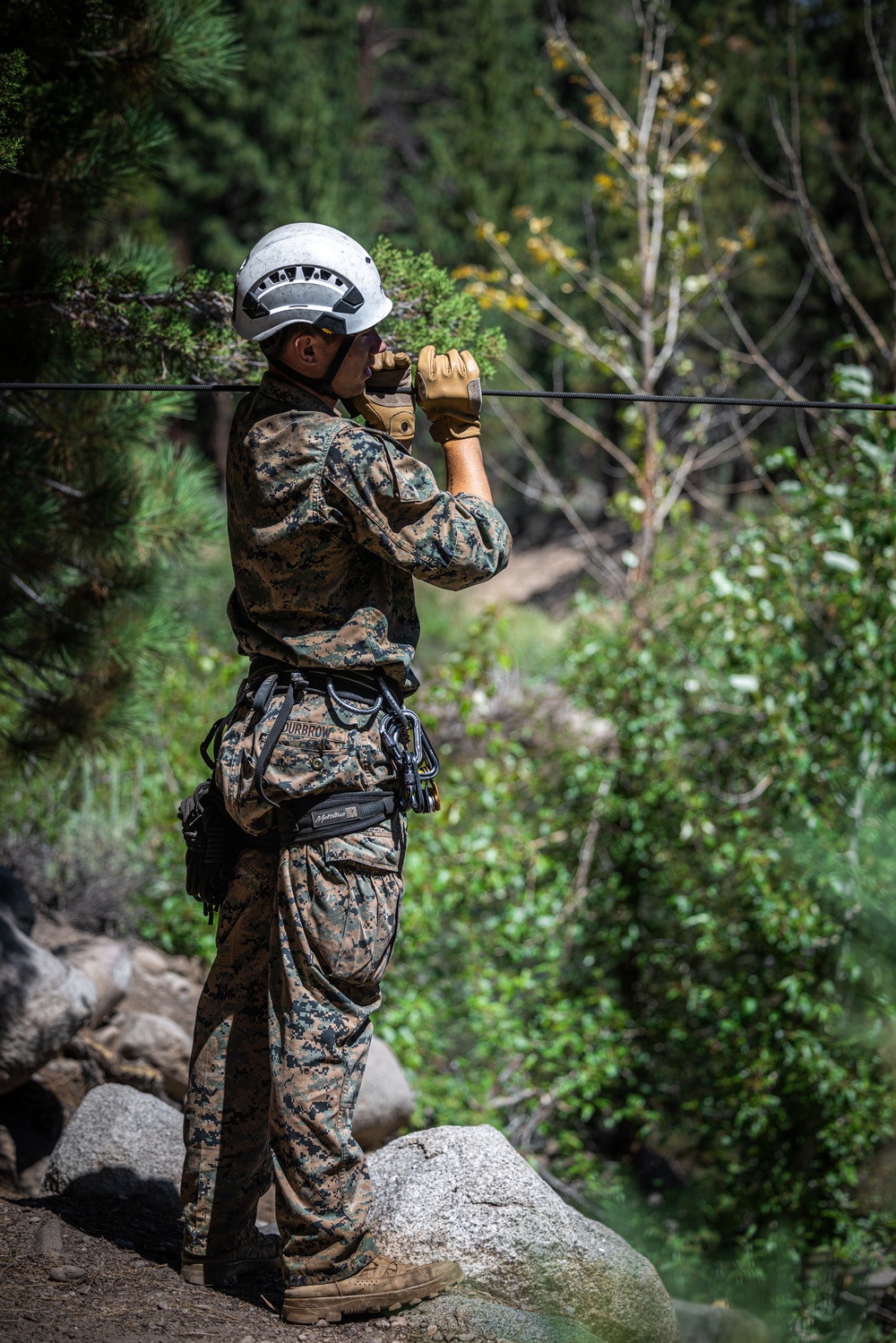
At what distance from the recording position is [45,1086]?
4.37 metres

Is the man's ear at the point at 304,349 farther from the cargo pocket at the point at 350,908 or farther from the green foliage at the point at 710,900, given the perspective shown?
the green foliage at the point at 710,900

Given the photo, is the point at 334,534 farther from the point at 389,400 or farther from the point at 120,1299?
the point at 120,1299

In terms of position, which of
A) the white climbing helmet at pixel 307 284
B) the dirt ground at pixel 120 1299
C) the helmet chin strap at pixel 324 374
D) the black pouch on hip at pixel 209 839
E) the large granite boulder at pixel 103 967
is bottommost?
the dirt ground at pixel 120 1299

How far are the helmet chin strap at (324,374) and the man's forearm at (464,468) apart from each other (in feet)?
0.90

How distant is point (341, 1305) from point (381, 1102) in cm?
233

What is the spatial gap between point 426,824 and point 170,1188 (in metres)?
2.23

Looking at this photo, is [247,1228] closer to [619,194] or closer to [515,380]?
[619,194]

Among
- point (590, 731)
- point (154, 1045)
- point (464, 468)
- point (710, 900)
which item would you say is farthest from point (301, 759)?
point (590, 731)

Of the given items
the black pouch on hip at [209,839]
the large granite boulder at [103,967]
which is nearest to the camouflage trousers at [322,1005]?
the black pouch on hip at [209,839]

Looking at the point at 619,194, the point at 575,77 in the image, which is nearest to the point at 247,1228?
the point at 619,194

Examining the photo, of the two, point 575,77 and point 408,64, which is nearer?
point 575,77

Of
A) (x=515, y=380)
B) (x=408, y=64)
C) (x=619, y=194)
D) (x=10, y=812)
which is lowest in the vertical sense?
(x=10, y=812)

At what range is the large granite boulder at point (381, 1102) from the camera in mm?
4656

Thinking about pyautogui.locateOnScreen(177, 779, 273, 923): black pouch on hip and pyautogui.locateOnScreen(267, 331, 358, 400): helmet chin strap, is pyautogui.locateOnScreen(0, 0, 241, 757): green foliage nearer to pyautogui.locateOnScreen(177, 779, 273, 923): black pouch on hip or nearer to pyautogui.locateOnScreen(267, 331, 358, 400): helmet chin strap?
pyautogui.locateOnScreen(267, 331, 358, 400): helmet chin strap
